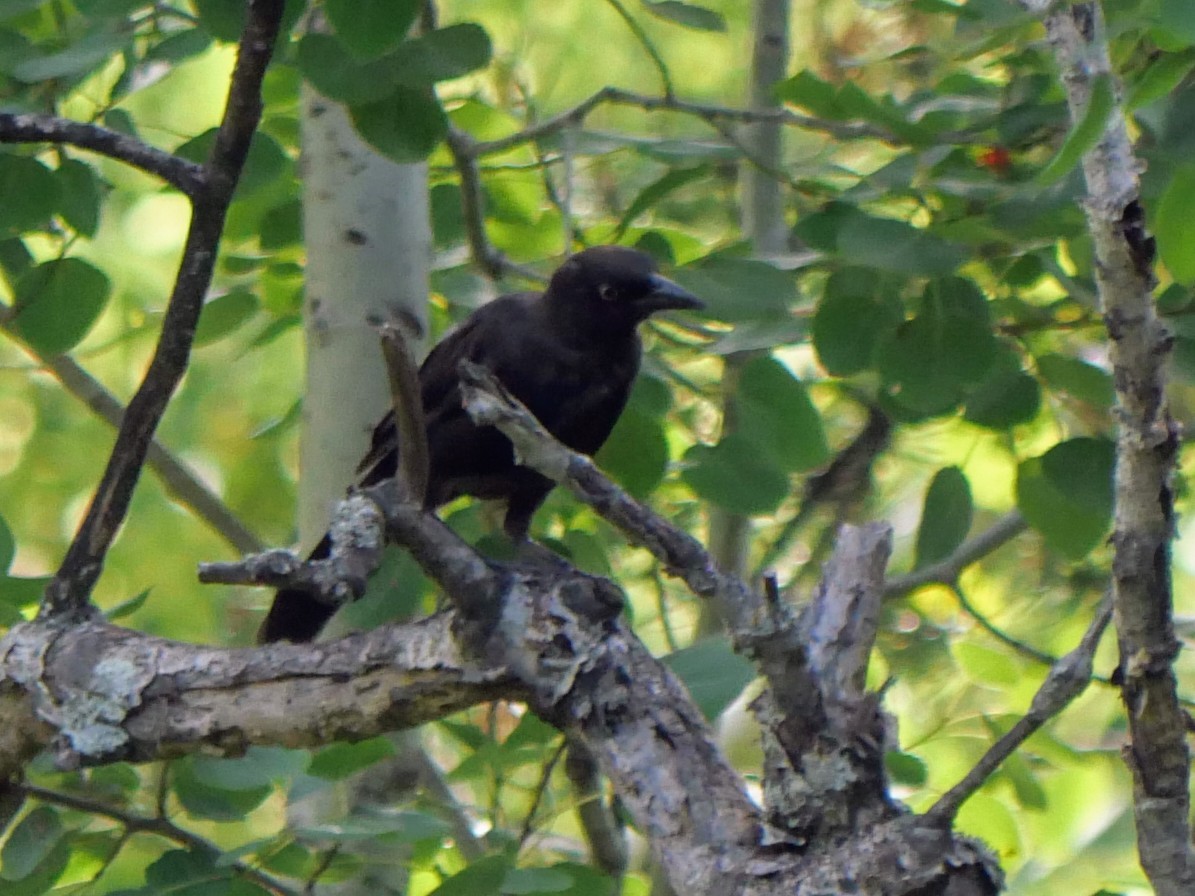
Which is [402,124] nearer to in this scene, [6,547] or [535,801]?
[6,547]

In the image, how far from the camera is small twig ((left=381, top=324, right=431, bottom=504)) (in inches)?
78.8

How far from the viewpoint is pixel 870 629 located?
1.96 metres

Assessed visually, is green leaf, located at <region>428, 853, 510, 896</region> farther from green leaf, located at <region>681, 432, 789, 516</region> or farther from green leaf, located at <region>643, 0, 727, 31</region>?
green leaf, located at <region>643, 0, 727, 31</region>

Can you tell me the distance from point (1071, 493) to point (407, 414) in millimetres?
1086

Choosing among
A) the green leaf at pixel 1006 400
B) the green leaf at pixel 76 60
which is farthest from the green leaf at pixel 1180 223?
the green leaf at pixel 76 60

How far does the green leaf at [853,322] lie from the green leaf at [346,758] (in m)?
1.00

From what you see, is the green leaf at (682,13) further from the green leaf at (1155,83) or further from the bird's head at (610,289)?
the green leaf at (1155,83)

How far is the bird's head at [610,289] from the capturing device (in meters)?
3.22

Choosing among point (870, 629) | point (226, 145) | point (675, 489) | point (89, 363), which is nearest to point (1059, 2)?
point (870, 629)

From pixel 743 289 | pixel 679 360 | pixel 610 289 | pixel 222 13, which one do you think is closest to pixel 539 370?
pixel 610 289

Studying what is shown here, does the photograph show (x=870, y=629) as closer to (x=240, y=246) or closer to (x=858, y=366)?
(x=858, y=366)

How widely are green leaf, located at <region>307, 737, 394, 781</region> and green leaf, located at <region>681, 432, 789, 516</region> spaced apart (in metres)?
0.75

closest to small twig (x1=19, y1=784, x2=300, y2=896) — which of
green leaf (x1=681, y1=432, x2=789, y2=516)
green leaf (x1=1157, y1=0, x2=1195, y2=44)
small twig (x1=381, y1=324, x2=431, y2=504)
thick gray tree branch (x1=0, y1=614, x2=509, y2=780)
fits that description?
thick gray tree branch (x1=0, y1=614, x2=509, y2=780)

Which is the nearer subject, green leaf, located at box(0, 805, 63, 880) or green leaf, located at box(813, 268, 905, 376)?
green leaf, located at box(0, 805, 63, 880)
